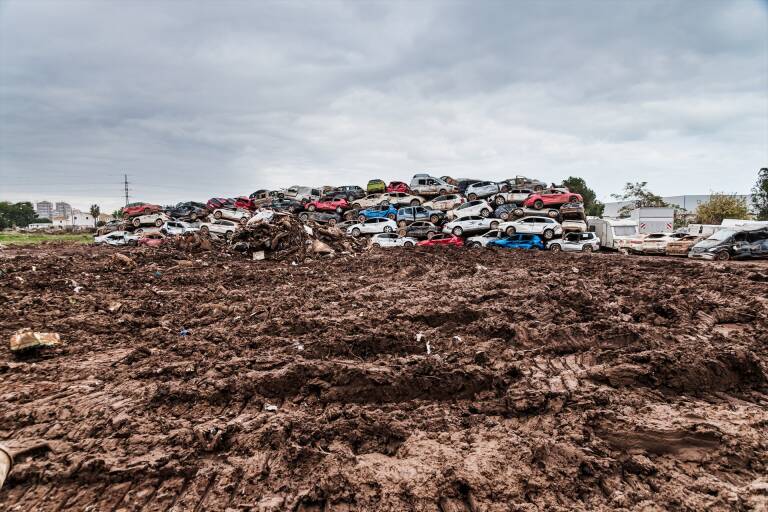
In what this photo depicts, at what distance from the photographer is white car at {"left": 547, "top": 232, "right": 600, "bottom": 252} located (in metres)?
21.5

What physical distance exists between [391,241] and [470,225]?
5.32 m

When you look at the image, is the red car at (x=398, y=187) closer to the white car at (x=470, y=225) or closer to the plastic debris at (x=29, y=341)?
the white car at (x=470, y=225)

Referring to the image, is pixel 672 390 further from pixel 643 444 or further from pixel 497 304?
pixel 497 304

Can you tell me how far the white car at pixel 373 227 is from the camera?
24.7m

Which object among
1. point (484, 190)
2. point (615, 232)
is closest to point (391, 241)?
point (484, 190)

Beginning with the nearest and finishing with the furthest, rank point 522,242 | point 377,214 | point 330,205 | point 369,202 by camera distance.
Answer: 1. point 522,242
2. point 377,214
3. point 330,205
4. point 369,202

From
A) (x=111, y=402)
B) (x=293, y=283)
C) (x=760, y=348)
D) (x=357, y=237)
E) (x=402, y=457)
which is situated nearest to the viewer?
(x=402, y=457)

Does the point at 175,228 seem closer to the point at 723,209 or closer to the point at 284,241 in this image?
the point at 284,241

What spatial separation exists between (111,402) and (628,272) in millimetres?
13811

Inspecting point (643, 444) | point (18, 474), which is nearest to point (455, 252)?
point (643, 444)

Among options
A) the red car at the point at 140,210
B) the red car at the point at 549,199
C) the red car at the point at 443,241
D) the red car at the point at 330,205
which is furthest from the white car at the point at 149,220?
the red car at the point at 549,199

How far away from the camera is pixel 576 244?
21609 millimetres

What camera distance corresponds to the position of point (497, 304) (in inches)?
300

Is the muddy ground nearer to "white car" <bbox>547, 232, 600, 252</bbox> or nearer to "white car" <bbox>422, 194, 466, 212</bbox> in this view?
"white car" <bbox>547, 232, 600, 252</bbox>
